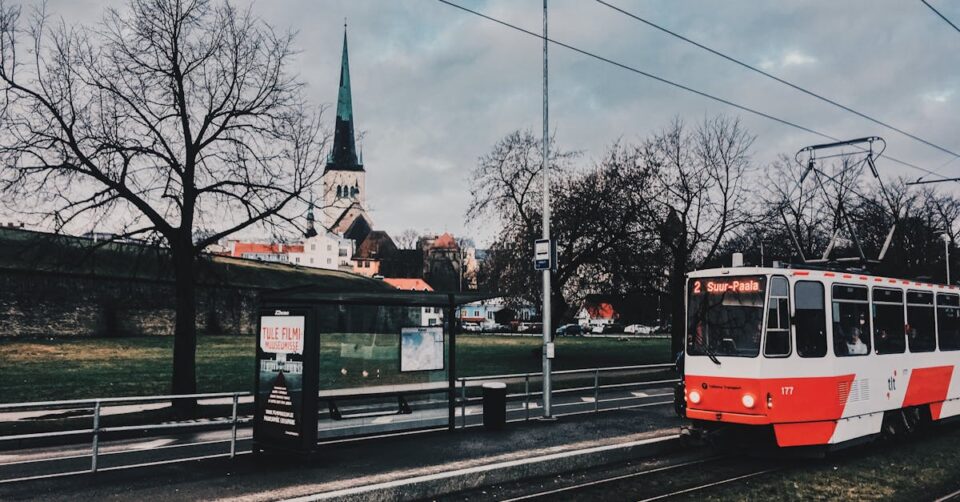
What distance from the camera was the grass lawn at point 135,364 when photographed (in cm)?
2759

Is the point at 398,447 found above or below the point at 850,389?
below

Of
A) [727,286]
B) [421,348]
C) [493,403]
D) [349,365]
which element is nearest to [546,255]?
[493,403]

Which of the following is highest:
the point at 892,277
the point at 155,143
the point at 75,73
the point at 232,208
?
the point at 75,73

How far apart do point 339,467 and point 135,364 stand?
106 ft

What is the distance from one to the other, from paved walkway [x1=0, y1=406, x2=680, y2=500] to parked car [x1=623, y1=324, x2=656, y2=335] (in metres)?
78.6

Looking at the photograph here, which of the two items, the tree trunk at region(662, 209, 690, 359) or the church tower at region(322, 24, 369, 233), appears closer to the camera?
the tree trunk at region(662, 209, 690, 359)

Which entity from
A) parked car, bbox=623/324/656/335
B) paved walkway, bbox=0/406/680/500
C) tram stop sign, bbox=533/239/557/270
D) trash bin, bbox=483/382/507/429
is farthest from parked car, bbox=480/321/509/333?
paved walkway, bbox=0/406/680/500

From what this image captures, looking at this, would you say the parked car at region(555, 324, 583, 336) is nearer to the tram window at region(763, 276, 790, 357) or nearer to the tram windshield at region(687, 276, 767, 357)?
the tram windshield at region(687, 276, 767, 357)

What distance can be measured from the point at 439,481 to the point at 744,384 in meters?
4.78

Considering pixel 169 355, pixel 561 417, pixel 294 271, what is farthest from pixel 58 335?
pixel 561 417

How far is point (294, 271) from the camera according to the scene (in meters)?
76.8

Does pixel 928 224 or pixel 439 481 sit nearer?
pixel 439 481

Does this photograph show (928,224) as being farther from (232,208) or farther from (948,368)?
(232,208)

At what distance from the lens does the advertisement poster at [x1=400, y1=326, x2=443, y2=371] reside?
13.2m
